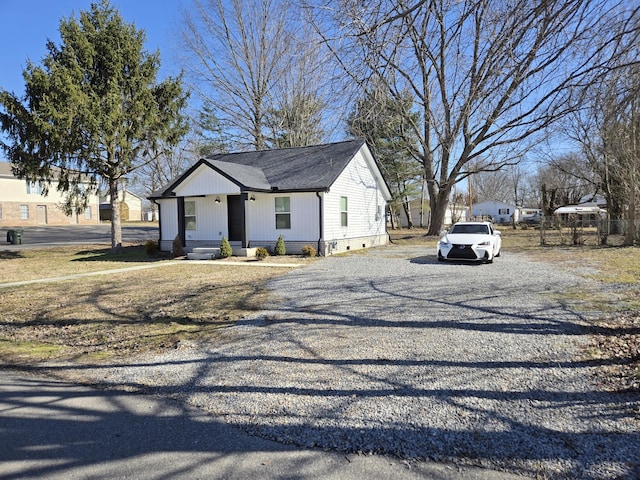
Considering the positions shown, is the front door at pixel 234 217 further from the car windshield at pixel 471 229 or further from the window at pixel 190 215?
the car windshield at pixel 471 229

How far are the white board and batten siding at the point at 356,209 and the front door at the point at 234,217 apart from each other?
3.94 metres

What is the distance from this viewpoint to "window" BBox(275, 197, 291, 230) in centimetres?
1722

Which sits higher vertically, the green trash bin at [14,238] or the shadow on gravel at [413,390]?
the green trash bin at [14,238]

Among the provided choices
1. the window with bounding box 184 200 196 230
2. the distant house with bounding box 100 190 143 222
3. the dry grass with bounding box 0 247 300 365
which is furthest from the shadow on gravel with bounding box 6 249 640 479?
the distant house with bounding box 100 190 143 222

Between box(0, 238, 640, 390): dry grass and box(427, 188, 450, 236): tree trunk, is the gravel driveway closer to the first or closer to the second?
box(0, 238, 640, 390): dry grass

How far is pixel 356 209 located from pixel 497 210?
62237 millimetres

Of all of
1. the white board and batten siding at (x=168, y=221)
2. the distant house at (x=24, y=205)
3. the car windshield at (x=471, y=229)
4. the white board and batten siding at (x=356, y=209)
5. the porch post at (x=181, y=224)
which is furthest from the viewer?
the distant house at (x=24, y=205)

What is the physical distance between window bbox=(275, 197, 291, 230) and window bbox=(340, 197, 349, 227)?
255cm

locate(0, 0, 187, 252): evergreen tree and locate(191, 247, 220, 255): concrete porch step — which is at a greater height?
locate(0, 0, 187, 252): evergreen tree

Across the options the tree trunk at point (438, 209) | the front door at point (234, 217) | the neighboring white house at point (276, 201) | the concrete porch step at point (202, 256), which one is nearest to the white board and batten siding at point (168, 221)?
the neighboring white house at point (276, 201)

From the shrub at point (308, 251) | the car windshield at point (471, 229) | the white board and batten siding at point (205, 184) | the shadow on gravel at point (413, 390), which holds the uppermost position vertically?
the white board and batten siding at point (205, 184)

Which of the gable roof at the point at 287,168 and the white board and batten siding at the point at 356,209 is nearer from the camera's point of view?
the gable roof at the point at 287,168

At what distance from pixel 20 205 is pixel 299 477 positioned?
2032 inches

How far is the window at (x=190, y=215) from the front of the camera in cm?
1869
